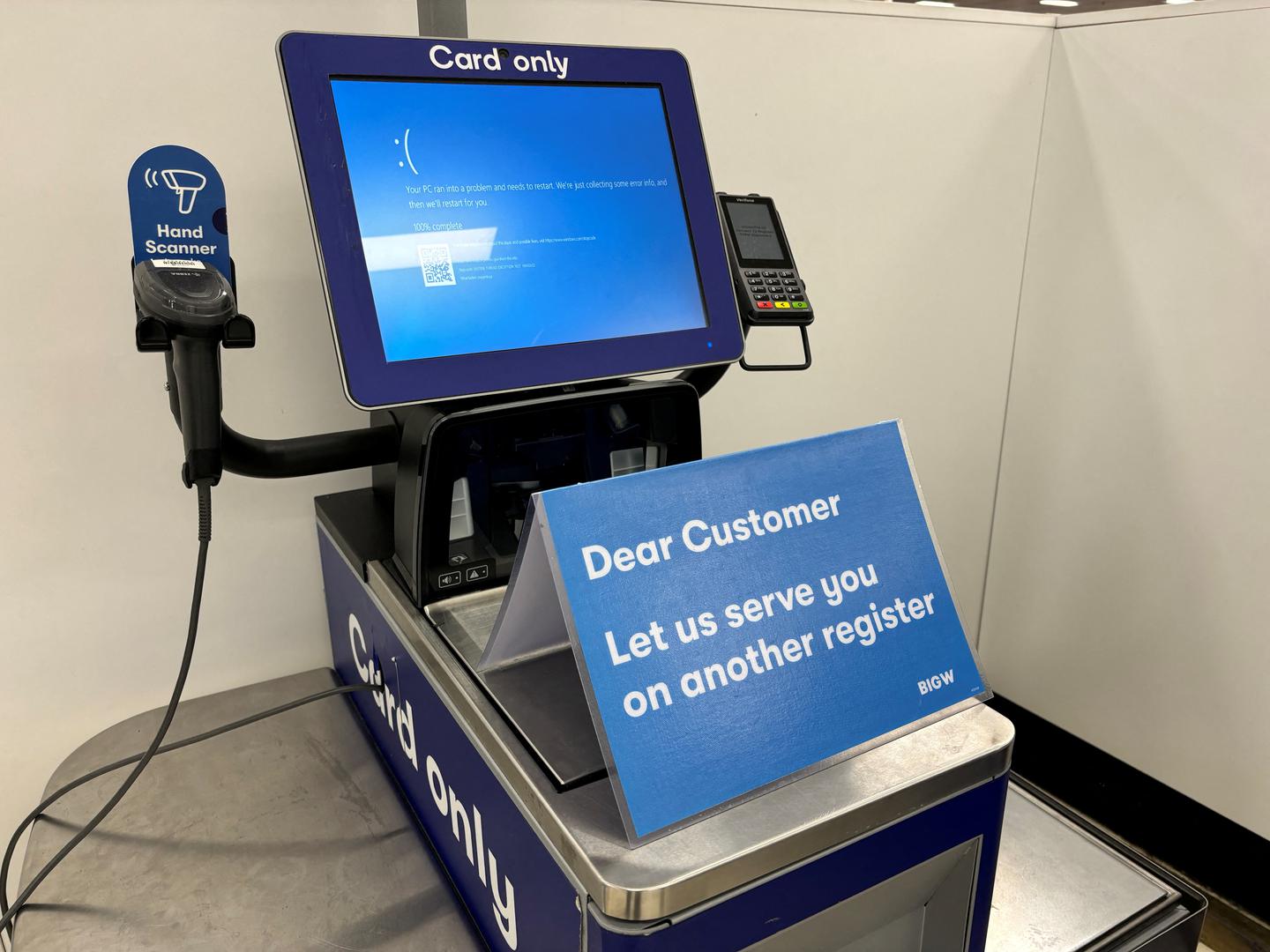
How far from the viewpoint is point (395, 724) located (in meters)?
0.99

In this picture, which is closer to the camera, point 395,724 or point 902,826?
point 902,826

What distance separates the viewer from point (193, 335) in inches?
30.3

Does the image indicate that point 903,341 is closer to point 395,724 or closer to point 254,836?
point 395,724

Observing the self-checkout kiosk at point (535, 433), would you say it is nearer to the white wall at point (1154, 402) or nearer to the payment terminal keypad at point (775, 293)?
the payment terminal keypad at point (775, 293)

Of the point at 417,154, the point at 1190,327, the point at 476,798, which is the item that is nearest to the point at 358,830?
the point at 476,798

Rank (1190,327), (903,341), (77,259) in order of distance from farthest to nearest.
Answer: (903,341)
(1190,327)
(77,259)

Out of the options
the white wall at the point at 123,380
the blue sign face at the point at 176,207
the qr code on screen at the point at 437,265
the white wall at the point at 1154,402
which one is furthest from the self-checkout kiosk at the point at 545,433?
the white wall at the point at 1154,402

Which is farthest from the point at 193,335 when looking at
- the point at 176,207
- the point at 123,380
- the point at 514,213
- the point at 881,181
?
the point at 881,181

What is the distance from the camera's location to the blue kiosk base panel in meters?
0.61

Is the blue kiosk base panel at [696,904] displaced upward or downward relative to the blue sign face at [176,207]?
downward

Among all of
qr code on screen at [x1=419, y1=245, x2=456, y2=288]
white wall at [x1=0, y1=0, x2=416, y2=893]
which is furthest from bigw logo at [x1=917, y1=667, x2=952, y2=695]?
white wall at [x1=0, y1=0, x2=416, y2=893]

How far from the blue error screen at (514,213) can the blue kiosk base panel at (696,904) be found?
30cm

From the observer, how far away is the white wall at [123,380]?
3.37 ft

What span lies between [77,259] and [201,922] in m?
0.74
